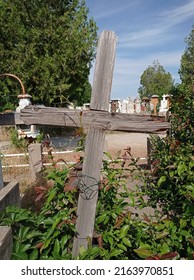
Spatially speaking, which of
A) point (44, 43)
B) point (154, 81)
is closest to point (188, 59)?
point (154, 81)

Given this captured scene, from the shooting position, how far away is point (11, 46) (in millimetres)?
13125

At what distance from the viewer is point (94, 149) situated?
1.67m

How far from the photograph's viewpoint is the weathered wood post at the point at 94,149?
1.60m

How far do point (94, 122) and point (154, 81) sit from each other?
2071 inches

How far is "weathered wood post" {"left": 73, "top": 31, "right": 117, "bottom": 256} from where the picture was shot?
1599 millimetres

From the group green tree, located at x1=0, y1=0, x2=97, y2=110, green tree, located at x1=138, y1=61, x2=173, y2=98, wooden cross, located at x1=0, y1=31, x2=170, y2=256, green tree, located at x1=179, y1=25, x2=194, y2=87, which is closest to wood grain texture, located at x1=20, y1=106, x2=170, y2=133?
wooden cross, located at x1=0, y1=31, x2=170, y2=256

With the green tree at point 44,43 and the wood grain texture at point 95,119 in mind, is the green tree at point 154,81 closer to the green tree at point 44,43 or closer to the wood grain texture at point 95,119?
the green tree at point 44,43

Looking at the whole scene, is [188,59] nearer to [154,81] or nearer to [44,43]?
[154,81]

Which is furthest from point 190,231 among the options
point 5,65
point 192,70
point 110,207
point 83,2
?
point 192,70

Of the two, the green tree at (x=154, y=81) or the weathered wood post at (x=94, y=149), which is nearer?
the weathered wood post at (x=94, y=149)

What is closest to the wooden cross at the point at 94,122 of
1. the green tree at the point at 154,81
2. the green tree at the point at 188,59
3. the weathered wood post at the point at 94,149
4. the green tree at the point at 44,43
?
the weathered wood post at the point at 94,149

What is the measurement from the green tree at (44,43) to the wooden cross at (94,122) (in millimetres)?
11196

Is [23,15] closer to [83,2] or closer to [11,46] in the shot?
[11,46]

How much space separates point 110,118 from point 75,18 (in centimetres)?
1330
